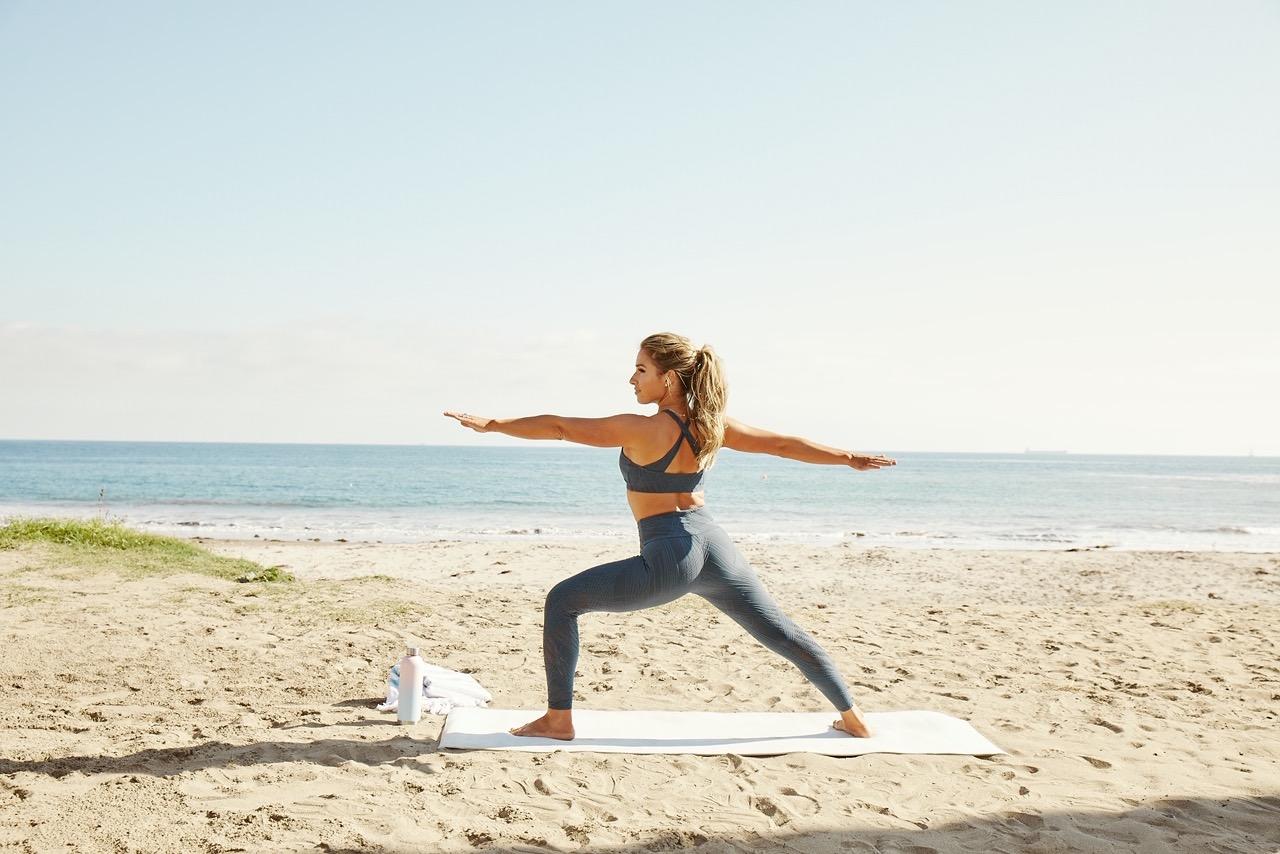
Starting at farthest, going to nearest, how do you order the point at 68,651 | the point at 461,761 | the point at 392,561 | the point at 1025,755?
the point at 392,561, the point at 68,651, the point at 1025,755, the point at 461,761

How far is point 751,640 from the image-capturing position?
769 centimetres

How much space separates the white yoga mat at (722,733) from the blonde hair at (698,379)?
1.63 metres

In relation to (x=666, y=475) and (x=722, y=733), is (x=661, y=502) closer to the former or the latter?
(x=666, y=475)

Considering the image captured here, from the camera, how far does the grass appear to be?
1018 cm

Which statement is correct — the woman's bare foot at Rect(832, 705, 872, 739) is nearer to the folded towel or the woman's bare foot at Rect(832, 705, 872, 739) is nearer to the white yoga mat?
the white yoga mat

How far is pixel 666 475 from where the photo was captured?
445 cm

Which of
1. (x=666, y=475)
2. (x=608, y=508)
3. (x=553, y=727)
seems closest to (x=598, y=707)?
(x=553, y=727)

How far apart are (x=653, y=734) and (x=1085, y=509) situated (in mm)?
34904

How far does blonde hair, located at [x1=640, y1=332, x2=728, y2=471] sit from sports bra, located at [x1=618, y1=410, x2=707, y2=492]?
65mm

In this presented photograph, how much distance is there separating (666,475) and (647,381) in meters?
0.49

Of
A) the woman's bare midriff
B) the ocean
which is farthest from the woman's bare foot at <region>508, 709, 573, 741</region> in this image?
the ocean

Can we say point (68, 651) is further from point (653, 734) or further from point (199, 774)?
point (653, 734)

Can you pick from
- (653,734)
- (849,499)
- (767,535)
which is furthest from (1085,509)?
(653,734)

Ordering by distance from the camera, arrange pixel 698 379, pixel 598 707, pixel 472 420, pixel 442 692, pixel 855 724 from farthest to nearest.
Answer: pixel 598 707 < pixel 442 692 < pixel 855 724 < pixel 698 379 < pixel 472 420
